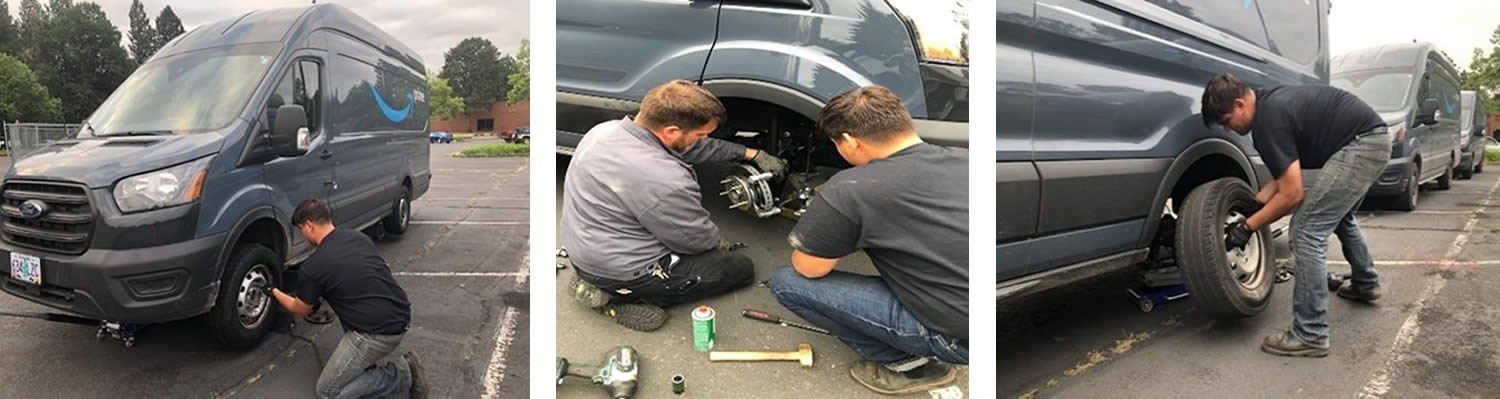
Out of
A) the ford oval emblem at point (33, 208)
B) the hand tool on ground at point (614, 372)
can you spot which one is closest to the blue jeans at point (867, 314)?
the hand tool on ground at point (614, 372)

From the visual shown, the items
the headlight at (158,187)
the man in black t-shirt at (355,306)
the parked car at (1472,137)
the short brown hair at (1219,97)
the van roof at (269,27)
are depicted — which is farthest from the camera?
the parked car at (1472,137)

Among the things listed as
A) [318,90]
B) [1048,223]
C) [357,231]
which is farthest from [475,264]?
[1048,223]

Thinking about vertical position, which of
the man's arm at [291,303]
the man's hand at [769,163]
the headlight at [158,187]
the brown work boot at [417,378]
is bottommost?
the brown work boot at [417,378]

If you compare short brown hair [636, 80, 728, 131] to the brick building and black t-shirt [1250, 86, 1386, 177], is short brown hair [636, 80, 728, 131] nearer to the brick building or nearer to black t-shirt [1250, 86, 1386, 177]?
the brick building

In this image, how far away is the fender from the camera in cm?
182

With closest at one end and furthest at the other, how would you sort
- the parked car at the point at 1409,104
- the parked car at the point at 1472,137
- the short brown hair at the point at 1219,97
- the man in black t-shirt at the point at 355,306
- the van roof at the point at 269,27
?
the van roof at the point at 269,27
the man in black t-shirt at the point at 355,306
the short brown hair at the point at 1219,97
the parked car at the point at 1409,104
the parked car at the point at 1472,137

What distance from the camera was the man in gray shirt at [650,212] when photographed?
5.02 feet

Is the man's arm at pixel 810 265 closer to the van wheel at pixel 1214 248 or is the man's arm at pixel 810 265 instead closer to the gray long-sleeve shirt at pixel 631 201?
the gray long-sleeve shirt at pixel 631 201

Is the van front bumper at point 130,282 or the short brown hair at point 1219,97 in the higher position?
the short brown hair at point 1219,97

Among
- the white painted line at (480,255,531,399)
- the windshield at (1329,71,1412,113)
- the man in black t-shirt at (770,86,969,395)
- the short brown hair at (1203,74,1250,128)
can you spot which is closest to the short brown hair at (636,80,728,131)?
the man in black t-shirt at (770,86,969,395)

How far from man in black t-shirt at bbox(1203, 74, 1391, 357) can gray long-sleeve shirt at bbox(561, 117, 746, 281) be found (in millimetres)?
1457

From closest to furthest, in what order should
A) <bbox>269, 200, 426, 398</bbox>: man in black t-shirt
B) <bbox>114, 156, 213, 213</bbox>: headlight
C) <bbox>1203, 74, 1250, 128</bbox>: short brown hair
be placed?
1. <bbox>114, 156, 213, 213</bbox>: headlight
2. <bbox>269, 200, 426, 398</bbox>: man in black t-shirt
3. <bbox>1203, 74, 1250, 128</bbox>: short brown hair

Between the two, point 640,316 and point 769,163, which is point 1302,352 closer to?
point 769,163

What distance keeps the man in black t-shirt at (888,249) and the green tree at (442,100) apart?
0.97m
